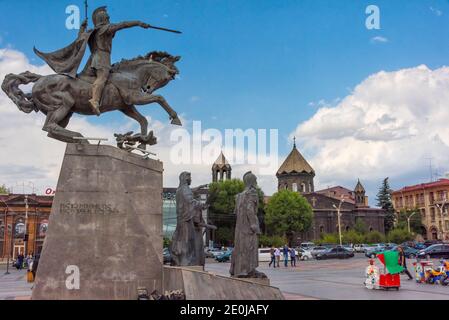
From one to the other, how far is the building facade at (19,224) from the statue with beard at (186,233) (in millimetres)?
52411

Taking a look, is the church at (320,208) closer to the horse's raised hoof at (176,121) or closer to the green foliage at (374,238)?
the green foliage at (374,238)

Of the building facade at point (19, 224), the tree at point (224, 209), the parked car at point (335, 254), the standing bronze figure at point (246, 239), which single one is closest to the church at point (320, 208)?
the tree at point (224, 209)

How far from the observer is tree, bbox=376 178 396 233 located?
102 m

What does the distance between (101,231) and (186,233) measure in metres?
2.52

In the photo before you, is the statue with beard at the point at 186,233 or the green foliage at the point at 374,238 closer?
the statue with beard at the point at 186,233

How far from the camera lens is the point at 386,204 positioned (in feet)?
343

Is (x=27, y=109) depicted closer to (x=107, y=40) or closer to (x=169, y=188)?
(x=107, y=40)

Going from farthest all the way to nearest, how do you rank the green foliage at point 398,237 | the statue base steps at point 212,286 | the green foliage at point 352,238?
the green foliage at point 398,237 → the green foliage at point 352,238 → the statue base steps at point 212,286

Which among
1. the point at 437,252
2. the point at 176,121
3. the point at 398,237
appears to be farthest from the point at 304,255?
the point at 176,121

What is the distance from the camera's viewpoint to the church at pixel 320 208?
97.2 m

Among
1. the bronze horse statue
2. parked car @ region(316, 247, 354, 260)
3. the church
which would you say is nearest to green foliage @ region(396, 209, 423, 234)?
the church

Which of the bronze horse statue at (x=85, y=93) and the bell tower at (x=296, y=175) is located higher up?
the bell tower at (x=296, y=175)

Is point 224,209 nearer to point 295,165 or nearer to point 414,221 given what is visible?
point 295,165

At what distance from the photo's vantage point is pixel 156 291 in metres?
10.5
